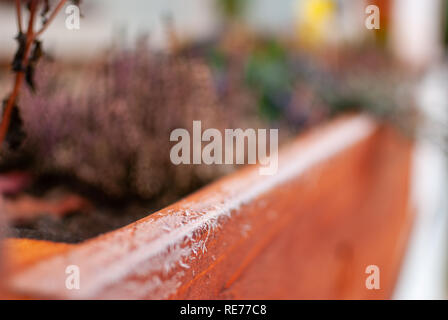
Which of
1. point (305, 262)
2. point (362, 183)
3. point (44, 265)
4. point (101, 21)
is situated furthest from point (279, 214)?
point (101, 21)

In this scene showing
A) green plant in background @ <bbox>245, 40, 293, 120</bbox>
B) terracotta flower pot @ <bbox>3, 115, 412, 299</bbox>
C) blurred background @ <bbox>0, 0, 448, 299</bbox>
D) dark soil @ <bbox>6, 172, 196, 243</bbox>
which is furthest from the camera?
green plant in background @ <bbox>245, 40, 293, 120</bbox>

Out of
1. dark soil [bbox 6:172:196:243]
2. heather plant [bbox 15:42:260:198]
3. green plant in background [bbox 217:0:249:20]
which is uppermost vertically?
green plant in background [bbox 217:0:249:20]

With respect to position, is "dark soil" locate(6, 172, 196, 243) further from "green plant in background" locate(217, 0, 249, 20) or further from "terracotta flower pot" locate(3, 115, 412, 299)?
"green plant in background" locate(217, 0, 249, 20)

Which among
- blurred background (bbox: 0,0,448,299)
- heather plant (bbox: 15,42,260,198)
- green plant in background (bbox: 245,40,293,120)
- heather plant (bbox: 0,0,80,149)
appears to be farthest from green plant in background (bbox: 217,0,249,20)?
heather plant (bbox: 0,0,80,149)

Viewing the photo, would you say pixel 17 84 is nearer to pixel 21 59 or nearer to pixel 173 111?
pixel 21 59

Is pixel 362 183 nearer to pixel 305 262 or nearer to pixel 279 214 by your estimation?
pixel 305 262

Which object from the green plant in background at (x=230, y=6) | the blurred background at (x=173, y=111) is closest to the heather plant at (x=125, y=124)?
the blurred background at (x=173, y=111)

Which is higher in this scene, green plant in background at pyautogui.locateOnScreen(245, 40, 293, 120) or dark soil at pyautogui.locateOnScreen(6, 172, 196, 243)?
green plant in background at pyautogui.locateOnScreen(245, 40, 293, 120)

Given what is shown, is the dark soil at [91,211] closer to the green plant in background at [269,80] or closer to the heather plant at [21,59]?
the heather plant at [21,59]

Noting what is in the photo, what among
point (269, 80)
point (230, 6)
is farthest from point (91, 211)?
point (230, 6)
